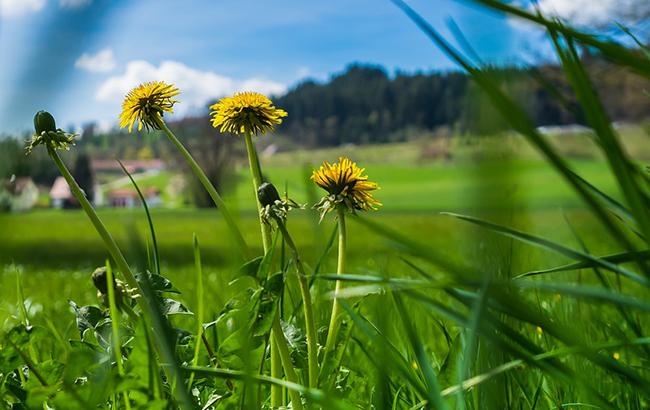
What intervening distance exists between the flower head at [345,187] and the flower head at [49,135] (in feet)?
0.80

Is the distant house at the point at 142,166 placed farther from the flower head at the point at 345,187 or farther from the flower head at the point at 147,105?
the flower head at the point at 345,187

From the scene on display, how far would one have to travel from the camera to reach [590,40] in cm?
37

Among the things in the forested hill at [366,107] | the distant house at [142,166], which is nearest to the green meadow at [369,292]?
the distant house at [142,166]

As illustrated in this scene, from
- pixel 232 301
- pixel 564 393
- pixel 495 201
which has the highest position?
pixel 495 201

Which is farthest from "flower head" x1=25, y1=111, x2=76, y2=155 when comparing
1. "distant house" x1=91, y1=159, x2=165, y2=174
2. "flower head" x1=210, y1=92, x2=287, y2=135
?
"distant house" x1=91, y1=159, x2=165, y2=174

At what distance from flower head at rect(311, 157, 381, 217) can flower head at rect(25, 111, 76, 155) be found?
0.25 meters

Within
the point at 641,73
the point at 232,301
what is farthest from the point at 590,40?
the point at 232,301

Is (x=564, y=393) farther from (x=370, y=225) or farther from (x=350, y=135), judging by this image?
(x=350, y=135)

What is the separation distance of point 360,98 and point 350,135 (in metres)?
3.70

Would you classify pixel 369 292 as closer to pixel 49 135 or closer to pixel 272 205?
pixel 272 205

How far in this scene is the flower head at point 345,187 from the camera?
72 cm

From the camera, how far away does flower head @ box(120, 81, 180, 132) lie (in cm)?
78

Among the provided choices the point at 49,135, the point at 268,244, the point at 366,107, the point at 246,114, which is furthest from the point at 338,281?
the point at 366,107

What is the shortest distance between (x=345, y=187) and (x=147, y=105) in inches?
9.3
